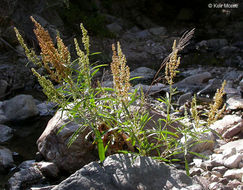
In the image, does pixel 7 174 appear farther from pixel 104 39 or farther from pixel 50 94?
pixel 104 39

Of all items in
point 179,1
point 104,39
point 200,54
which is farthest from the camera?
point 179,1

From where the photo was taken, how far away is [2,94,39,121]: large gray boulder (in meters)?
6.16

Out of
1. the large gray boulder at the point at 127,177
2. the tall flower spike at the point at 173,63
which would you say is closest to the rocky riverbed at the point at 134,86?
the large gray boulder at the point at 127,177

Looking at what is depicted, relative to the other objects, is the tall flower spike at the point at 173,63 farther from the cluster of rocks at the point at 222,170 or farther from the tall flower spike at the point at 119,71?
the cluster of rocks at the point at 222,170

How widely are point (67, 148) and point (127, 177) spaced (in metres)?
1.61

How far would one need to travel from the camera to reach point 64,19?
38.0 ft

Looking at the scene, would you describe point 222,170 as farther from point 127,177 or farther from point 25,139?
point 25,139

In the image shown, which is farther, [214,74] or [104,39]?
[104,39]

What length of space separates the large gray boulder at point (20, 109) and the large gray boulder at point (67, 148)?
2.37m

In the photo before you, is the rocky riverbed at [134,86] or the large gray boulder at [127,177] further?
the rocky riverbed at [134,86]

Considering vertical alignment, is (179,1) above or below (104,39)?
above

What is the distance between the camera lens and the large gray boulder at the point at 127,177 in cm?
221

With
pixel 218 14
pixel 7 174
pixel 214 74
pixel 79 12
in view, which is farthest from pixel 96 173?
pixel 218 14

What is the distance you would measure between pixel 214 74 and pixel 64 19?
628cm
